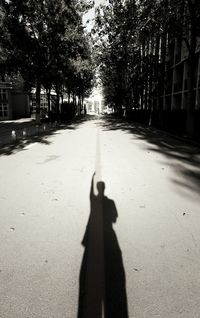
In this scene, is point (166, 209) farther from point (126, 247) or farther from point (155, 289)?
point (155, 289)

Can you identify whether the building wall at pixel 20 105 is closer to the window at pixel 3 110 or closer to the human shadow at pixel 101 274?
the window at pixel 3 110

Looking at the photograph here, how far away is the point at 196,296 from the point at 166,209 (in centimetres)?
231

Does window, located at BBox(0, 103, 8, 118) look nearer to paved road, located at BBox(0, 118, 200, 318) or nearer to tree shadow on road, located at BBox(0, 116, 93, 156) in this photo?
tree shadow on road, located at BBox(0, 116, 93, 156)

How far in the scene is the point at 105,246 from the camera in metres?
3.60

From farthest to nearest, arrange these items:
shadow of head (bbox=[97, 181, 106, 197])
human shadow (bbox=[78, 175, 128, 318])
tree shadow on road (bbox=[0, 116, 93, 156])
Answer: tree shadow on road (bbox=[0, 116, 93, 156]) → shadow of head (bbox=[97, 181, 106, 197]) → human shadow (bbox=[78, 175, 128, 318])

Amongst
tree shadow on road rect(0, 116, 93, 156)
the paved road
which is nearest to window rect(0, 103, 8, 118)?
tree shadow on road rect(0, 116, 93, 156)

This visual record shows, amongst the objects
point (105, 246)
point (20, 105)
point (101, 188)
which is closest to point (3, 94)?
point (20, 105)

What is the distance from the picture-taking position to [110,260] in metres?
3.27

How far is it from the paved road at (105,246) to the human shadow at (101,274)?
1cm

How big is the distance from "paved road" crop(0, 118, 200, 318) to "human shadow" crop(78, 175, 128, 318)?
10 millimetres

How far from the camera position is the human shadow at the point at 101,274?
97.9 inches

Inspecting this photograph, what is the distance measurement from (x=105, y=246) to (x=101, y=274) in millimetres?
614

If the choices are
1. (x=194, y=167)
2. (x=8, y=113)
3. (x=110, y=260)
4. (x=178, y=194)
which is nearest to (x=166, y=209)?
(x=178, y=194)

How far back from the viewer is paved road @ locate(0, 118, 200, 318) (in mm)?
2562
